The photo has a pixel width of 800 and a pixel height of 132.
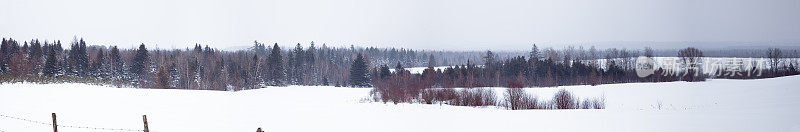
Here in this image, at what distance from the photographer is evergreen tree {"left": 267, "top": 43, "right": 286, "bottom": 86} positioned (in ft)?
281

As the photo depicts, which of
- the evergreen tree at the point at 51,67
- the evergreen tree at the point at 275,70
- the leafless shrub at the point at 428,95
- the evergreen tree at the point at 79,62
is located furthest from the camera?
the evergreen tree at the point at 275,70

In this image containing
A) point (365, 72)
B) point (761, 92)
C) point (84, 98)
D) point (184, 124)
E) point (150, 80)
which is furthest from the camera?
point (365, 72)

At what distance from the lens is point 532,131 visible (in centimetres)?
1727

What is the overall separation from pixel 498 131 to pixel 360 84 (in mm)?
70888

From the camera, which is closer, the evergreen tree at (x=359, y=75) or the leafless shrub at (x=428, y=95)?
the leafless shrub at (x=428, y=95)

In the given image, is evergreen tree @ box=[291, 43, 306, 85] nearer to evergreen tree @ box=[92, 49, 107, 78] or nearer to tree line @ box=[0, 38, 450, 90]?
tree line @ box=[0, 38, 450, 90]

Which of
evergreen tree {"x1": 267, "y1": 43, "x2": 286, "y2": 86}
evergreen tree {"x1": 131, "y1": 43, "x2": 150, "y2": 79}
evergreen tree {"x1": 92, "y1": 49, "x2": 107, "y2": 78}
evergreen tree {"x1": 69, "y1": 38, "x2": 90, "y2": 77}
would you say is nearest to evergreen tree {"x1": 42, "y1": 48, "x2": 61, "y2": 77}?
evergreen tree {"x1": 69, "y1": 38, "x2": 90, "y2": 77}

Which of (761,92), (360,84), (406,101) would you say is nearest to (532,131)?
(406,101)

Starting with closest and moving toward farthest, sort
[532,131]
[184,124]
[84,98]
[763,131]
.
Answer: [763,131] < [532,131] < [184,124] < [84,98]

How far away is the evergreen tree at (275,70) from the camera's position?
85.6 m

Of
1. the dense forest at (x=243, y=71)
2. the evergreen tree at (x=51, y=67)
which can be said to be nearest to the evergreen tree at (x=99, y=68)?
the dense forest at (x=243, y=71)

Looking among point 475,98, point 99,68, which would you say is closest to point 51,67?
point 99,68

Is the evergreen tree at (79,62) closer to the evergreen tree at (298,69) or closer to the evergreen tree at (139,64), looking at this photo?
the evergreen tree at (139,64)

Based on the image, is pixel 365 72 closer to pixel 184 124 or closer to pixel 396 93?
pixel 396 93
